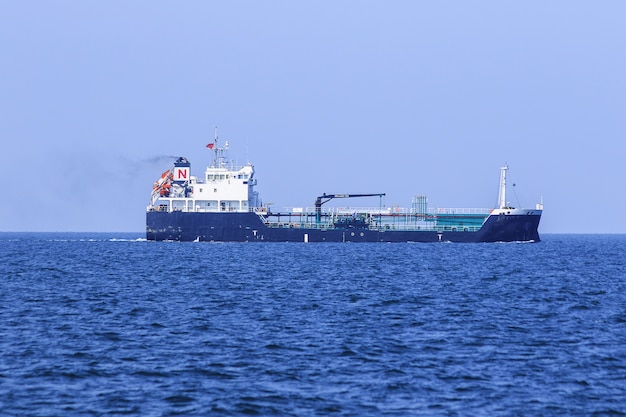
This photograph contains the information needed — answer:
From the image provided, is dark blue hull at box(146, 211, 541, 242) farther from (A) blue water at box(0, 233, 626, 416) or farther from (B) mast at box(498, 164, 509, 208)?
(A) blue water at box(0, 233, 626, 416)

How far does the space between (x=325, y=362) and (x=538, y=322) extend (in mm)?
11407

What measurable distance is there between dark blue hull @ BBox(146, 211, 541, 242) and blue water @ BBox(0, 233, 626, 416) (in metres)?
47.7

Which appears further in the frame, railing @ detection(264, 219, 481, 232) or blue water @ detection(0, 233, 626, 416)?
railing @ detection(264, 219, 481, 232)

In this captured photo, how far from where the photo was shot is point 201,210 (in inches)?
4063

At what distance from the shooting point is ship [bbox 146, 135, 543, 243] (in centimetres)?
10012

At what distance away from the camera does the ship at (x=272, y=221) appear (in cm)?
10012

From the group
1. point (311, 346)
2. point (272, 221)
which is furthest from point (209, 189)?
point (311, 346)

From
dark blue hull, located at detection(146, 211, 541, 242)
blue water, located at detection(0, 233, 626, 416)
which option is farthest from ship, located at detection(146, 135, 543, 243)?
blue water, located at detection(0, 233, 626, 416)

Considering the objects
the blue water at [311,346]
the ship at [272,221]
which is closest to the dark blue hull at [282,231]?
A: the ship at [272,221]

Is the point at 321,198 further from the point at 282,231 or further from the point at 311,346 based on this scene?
the point at 311,346

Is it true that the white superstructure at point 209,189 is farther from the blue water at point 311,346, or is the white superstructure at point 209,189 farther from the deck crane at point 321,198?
the blue water at point 311,346

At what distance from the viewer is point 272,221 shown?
342 ft

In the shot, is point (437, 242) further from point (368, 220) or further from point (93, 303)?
point (93, 303)

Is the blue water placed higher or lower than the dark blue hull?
lower
